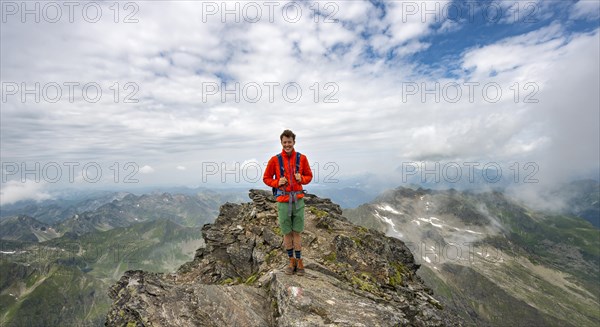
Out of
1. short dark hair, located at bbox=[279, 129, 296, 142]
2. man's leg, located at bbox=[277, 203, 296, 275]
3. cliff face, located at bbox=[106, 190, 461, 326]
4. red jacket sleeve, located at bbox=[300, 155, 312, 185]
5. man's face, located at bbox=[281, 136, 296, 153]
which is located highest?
short dark hair, located at bbox=[279, 129, 296, 142]

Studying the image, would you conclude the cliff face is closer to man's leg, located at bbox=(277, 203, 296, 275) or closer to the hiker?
man's leg, located at bbox=(277, 203, 296, 275)

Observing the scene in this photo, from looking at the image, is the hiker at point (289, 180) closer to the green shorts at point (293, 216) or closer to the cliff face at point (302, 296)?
the green shorts at point (293, 216)

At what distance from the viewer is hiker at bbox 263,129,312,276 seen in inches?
604

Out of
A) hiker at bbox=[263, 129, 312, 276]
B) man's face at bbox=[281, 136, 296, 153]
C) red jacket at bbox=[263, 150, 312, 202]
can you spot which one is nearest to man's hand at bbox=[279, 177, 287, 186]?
hiker at bbox=[263, 129, 312, 276]

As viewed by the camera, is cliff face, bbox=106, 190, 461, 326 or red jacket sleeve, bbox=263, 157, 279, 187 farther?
red jacket sleeve, bbox=263, 157, 279, 187

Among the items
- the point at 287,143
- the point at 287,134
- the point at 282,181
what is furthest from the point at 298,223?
the point at 287,134

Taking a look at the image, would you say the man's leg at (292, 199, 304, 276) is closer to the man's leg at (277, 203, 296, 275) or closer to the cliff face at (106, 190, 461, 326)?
the man's leg at (277, 203, 296, 275)

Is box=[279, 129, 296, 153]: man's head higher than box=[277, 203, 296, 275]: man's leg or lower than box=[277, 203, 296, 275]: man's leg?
higher

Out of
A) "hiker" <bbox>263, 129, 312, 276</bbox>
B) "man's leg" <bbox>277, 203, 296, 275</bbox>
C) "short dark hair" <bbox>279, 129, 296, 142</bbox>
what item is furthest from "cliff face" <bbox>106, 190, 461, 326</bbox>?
"short dark hair" <bbox>279, 129, 296, 142</bbox>

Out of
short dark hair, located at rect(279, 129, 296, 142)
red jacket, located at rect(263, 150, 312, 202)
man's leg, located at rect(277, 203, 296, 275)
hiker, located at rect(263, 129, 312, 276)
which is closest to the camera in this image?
short dark hair, located at rect(279, 129, 296, 142)

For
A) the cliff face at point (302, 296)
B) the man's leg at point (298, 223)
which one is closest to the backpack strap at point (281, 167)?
the man's leg at point (298, 223)

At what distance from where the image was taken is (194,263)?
3562 cm

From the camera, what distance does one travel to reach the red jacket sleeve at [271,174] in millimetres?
15719

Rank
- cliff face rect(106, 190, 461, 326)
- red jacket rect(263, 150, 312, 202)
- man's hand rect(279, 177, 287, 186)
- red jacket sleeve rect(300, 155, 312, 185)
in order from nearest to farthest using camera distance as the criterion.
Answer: cliff face rect(106, 190, 461, 326), man's hand rect(279, 177, 287, 186), red jacket rect(263, 150, 312, 202), red jacket sleeve rect(300, 155, 312, 185)
